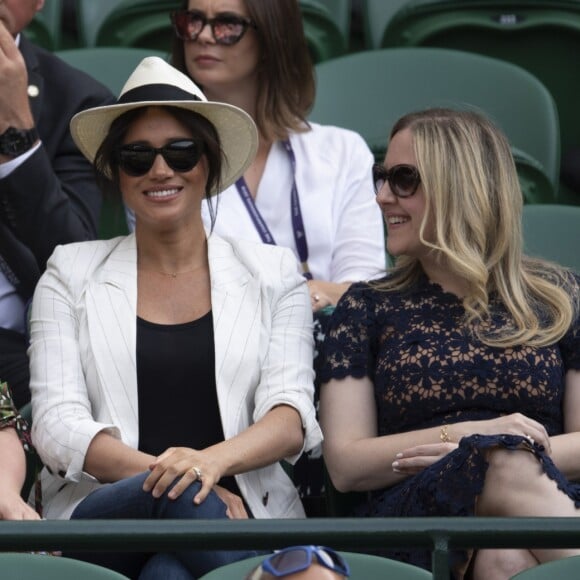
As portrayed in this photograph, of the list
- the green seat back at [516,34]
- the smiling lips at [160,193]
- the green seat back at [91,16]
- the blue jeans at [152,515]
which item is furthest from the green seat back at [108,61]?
the blue jeans at [152,515]

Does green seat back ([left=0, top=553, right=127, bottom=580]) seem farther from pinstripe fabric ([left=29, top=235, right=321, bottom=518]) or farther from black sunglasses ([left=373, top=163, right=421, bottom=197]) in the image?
black sunglasses ([left=373, top=163, right=421, bottom=197])

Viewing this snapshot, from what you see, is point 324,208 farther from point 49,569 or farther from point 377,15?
point 49,569

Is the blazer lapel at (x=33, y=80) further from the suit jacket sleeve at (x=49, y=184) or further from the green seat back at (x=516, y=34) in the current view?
the green seat back at (x=516, y=34)

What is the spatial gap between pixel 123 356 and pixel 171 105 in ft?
1.84

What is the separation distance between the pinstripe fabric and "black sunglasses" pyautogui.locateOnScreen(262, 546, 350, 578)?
1.27 meters

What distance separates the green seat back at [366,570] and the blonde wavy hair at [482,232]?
2.98 ft

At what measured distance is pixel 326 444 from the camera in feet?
11.0

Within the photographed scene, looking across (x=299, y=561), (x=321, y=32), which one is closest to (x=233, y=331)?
(x=299, y=561)

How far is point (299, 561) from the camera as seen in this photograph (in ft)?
6.26

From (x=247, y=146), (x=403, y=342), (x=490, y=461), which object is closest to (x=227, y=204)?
(x=247, y=146)

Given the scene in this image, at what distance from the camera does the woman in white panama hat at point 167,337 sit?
3.20 metres

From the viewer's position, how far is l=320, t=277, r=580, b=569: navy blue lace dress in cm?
332

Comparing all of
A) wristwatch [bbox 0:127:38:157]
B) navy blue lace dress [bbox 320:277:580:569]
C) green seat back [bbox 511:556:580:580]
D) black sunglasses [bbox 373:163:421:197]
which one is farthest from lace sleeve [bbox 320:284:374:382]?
green seat back [bbox 511:556:580:580]

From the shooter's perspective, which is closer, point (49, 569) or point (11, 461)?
point (49, 569)
